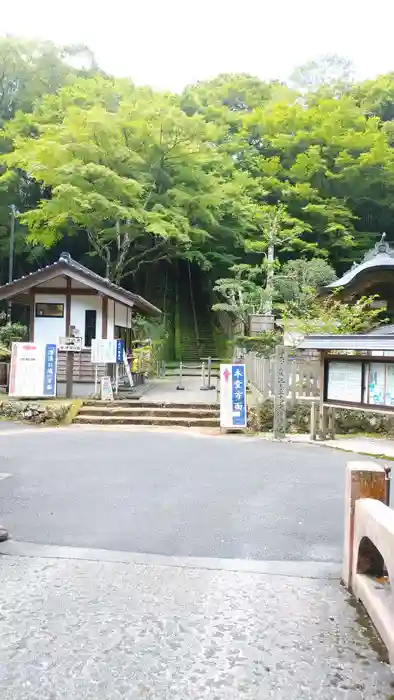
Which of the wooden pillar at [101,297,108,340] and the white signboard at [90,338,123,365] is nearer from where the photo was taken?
the white signboard at [90,338,123,365]

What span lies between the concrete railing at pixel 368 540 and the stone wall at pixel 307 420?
7233mm

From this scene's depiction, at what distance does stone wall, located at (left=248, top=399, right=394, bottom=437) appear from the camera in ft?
34.9

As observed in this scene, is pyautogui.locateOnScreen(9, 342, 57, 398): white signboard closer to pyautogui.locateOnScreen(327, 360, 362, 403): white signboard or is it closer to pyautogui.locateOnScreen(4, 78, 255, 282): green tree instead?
pyautogui.locateOnScreen(327, 360, 362, 403): white signboard

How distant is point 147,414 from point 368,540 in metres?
9.22

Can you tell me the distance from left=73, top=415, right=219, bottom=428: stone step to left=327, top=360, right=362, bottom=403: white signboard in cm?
317

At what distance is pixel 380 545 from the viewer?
9.27ft

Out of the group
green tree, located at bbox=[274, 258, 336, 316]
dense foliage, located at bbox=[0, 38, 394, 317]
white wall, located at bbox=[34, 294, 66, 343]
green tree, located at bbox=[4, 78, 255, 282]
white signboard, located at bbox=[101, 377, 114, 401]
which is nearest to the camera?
white signboard, located at bbox=[101, 377, 114, 401]

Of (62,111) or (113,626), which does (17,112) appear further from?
(113,626)

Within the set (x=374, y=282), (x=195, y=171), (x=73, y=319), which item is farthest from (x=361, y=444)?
(x=195, y=171)

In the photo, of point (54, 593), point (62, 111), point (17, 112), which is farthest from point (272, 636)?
point (17, 112)

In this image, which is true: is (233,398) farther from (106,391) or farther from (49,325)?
(49,325)

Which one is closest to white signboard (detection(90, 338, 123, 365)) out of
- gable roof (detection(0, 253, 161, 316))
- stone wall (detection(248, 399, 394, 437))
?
gable roof (detection(0, 253, 161, 316))

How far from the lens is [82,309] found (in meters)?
16.8

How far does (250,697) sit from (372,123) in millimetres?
28422
